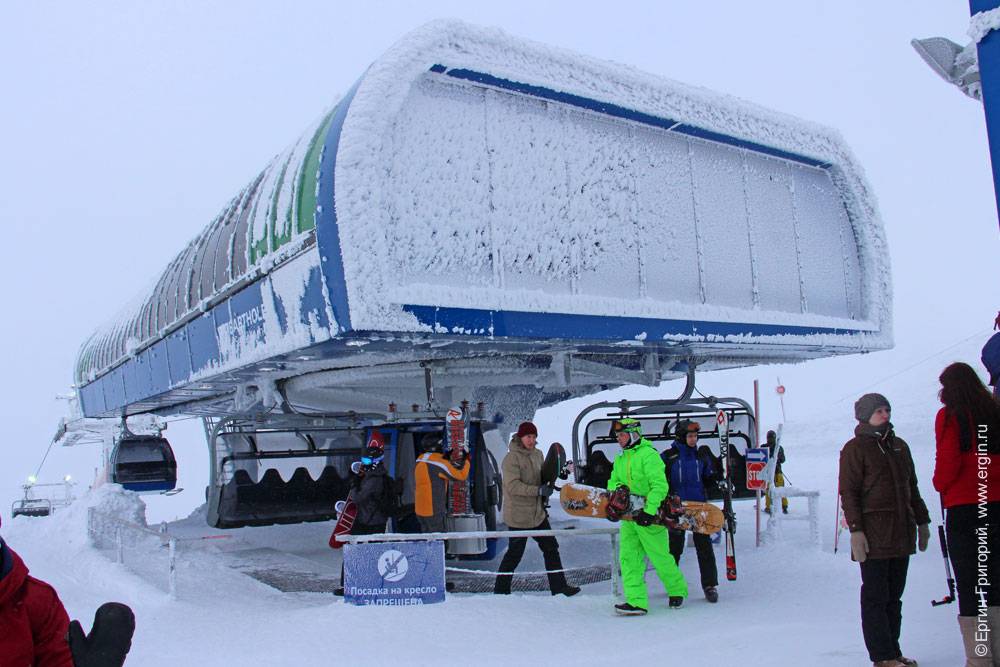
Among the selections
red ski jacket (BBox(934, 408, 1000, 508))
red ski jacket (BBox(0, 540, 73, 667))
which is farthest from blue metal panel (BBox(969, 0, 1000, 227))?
red ski jacket (BBox(0, 540, 73, 667))

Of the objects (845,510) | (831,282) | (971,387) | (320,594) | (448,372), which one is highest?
(831,282)

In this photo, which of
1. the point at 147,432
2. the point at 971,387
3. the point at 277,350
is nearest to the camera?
the point at 971,387

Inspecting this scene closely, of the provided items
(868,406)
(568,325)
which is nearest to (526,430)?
(568,325)

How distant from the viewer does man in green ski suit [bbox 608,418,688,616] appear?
7.26 metres

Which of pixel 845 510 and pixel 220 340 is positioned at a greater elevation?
pixel 220 340

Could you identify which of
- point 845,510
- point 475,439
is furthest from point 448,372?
point 845,510

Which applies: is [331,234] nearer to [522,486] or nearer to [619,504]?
[522,486]

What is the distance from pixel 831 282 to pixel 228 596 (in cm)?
808

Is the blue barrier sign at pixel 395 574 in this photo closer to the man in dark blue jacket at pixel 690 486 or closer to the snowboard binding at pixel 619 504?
the snowboard binding at pixel 619 504

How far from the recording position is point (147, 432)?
21688 mm

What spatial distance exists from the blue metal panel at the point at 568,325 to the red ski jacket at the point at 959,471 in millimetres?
4314

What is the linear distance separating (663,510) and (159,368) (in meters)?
10.2

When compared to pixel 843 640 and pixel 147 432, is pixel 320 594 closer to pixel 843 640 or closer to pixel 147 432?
pixel 843 640

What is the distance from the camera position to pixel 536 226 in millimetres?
8469
